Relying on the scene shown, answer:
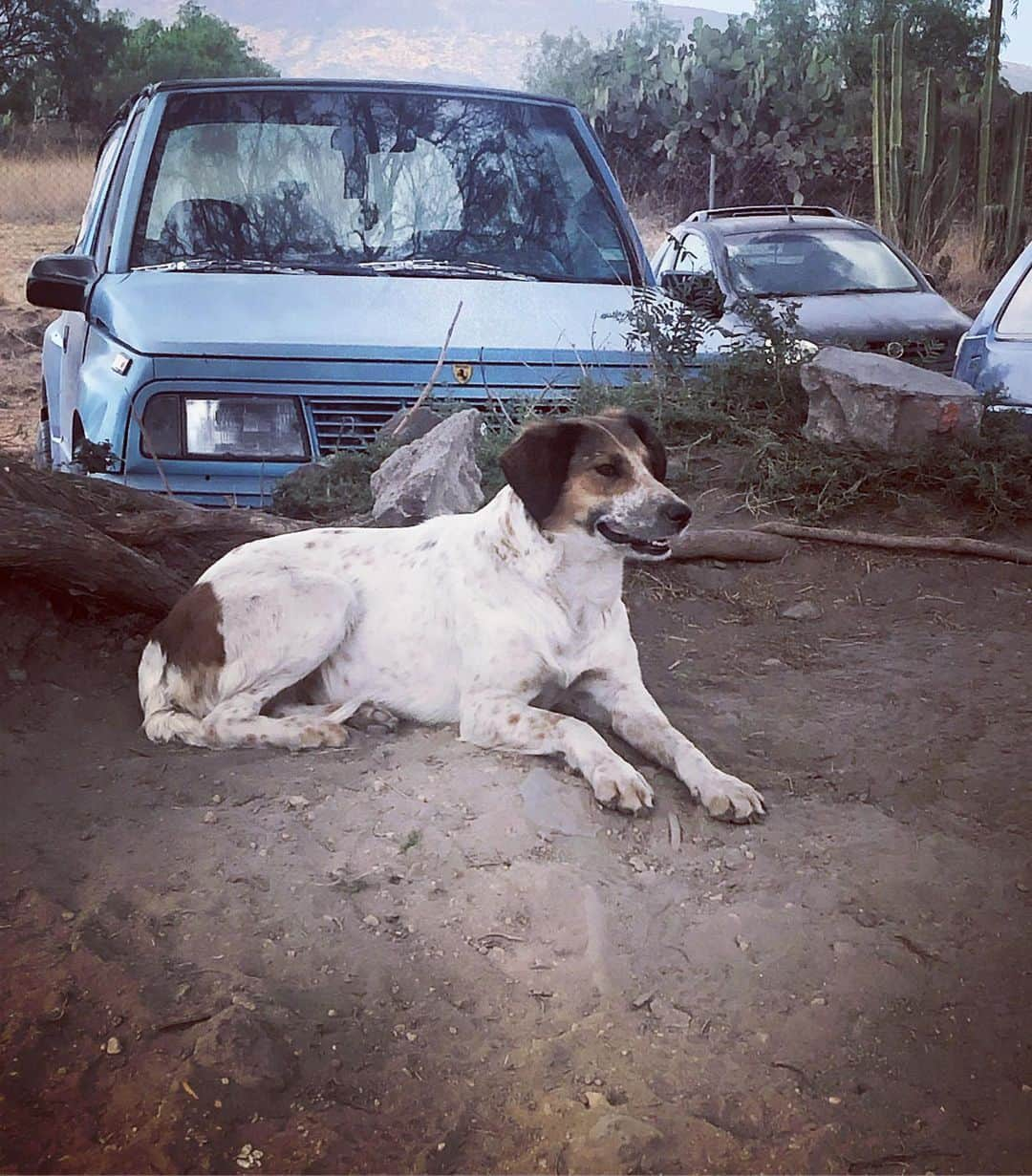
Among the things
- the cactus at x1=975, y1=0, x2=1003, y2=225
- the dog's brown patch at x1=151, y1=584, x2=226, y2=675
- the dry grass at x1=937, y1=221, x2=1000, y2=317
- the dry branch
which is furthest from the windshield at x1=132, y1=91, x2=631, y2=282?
the cactus at x1=975, y1=0, x2=1003, y2=225

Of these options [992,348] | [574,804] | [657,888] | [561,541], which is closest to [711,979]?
[657,888]

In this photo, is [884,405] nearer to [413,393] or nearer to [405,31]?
[413,393]

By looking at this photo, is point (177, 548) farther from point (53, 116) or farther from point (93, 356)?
point (53, 116)

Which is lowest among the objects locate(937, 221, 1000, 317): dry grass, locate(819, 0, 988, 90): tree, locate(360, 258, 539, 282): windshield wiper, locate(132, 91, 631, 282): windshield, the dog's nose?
locate(937, 221, 1000, 317): dry grass

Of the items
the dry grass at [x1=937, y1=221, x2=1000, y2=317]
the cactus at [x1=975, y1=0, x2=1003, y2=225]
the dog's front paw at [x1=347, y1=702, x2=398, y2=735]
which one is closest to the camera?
the dog's front paw at [x1=347, y1=702, x2=398, y2=735]

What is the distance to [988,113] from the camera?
49.2ft

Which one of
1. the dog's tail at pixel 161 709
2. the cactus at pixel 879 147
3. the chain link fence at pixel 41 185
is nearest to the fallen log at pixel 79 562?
the dog's tail at pixel 161 709

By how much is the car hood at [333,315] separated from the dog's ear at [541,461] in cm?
179

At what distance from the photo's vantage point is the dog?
374 cm

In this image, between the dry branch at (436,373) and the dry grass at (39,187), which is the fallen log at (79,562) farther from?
the dry grass at (39,187)

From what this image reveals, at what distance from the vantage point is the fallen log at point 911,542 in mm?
5508

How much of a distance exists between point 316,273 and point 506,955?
3.80m

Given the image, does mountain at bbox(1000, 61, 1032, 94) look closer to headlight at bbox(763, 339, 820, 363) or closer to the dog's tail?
headlight at bbox(763, 339, 820, 363)

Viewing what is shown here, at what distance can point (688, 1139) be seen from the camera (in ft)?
7.30
